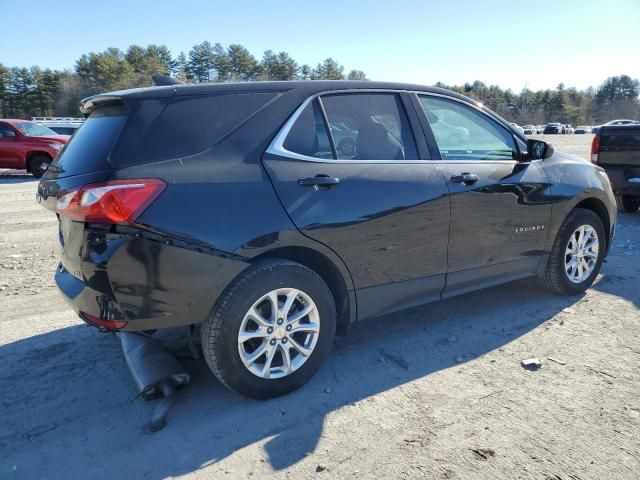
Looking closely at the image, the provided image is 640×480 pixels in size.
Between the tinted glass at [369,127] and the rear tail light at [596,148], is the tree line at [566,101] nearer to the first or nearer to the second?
the rear tail light at [596,148]

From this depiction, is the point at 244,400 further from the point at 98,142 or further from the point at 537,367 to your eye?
the point at 537,367

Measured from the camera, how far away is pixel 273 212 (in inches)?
110

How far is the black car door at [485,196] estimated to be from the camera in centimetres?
364

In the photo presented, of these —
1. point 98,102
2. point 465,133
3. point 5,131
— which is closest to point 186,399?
point 98,102

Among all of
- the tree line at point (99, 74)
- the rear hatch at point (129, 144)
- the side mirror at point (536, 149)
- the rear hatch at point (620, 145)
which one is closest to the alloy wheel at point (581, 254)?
the side mirror at point (536, 149)

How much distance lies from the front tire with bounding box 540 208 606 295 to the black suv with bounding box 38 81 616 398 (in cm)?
68

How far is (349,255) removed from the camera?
3127 mm

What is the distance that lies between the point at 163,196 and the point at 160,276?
1.35 feet

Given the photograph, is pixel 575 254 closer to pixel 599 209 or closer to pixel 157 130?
pixel 599 209

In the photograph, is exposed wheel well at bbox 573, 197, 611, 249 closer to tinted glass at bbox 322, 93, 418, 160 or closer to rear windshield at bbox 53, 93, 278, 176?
tinted glass at bbox 322, 93, 418, 160

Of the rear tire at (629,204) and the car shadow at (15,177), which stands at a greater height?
the rear tire at (629,204)

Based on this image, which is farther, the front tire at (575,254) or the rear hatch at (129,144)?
the front tire at (575,254)

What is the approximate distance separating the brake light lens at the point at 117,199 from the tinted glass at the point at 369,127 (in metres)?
1.23

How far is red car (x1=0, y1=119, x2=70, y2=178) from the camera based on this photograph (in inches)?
585
